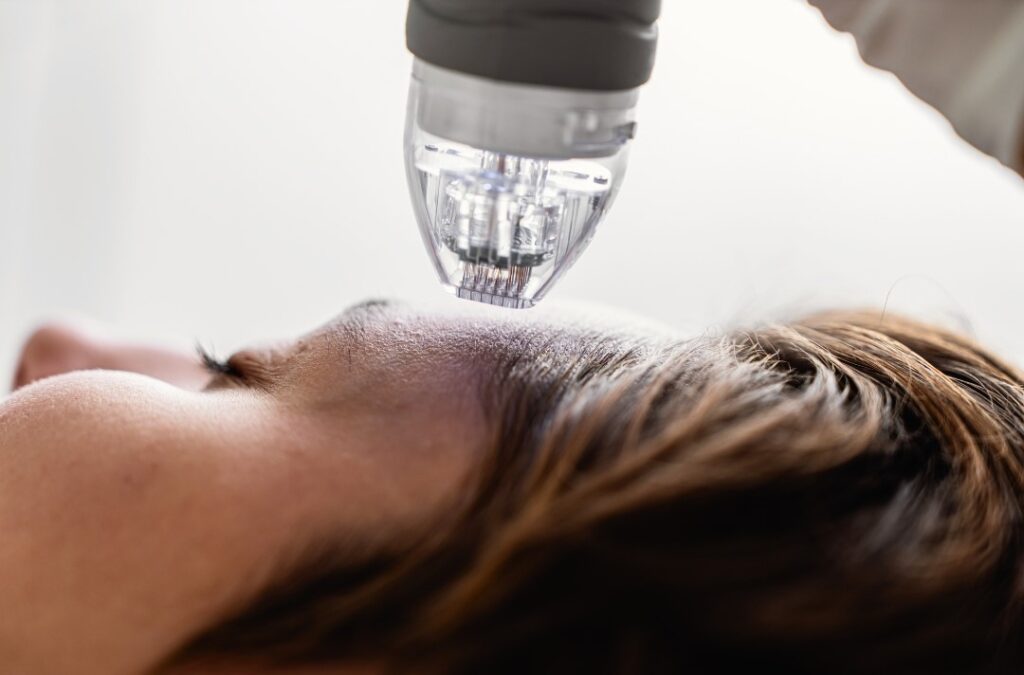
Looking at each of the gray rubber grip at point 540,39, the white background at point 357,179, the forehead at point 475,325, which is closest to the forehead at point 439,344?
the forehead at point 475,325

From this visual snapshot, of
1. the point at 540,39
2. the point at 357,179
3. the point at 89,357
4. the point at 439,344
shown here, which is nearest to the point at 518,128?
the point at 540,39

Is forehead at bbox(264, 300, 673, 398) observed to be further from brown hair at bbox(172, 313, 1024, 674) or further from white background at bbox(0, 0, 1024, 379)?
white background at bbox(0, 0, 1024, 379)

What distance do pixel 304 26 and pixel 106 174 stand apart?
0.34 m

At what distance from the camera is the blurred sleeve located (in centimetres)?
49

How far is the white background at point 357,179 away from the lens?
1.04 m

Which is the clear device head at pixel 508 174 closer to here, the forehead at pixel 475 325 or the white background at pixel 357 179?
the forehead at pixel 475 325

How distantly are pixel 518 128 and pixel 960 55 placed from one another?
21 cm

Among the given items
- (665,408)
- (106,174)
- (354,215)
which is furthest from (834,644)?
(106,174)

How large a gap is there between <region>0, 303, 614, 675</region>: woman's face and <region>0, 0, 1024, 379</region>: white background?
1.31 ft

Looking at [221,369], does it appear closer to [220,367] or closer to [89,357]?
[220,367]

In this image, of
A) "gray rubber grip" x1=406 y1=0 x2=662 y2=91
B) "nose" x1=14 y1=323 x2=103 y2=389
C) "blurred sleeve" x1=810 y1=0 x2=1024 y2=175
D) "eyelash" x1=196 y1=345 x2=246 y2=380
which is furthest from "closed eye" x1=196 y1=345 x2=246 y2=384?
"blurred sleeve" x1=810 y1=0 x2=1024 y2=175

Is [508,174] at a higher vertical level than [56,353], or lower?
higher

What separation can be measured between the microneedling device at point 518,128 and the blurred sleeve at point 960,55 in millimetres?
121

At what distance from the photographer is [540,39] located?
0.45 m
